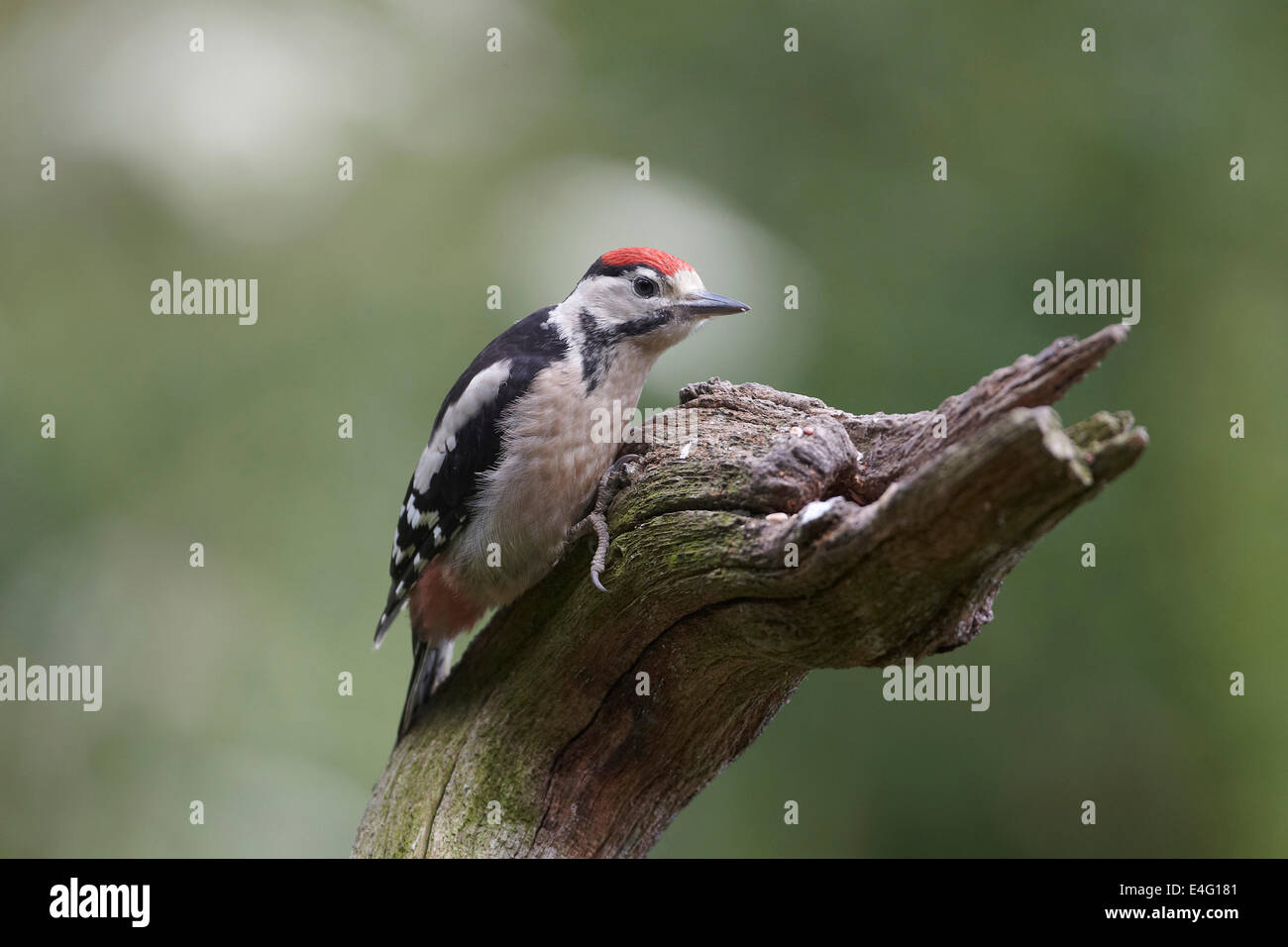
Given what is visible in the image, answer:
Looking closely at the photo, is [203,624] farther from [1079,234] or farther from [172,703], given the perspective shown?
[1079,234]

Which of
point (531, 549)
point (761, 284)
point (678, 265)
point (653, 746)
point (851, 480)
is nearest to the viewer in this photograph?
point (851, 480)

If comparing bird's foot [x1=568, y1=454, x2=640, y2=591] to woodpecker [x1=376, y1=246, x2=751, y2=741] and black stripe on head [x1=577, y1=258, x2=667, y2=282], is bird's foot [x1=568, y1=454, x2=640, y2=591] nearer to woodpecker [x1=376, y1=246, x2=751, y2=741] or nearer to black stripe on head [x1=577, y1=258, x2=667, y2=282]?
woodpecker [x1=376, y1=246, x2=751, y2=741]

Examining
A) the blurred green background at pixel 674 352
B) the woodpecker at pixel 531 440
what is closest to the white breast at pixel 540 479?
the woodpecker at pixel 531 440

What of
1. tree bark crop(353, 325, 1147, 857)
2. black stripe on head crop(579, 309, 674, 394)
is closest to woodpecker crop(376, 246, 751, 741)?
black stripe on head crop(579, 309, 674, 394)

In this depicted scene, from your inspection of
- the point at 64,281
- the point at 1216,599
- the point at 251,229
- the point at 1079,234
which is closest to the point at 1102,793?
the point at 1216,599

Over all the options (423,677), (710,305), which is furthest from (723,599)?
(423,677)

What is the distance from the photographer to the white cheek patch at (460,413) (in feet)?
9.76

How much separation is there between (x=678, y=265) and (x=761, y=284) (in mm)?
1086

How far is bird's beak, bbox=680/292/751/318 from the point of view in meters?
2.96

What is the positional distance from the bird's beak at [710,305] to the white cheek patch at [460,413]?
0.52m

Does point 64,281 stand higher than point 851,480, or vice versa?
point 64,281

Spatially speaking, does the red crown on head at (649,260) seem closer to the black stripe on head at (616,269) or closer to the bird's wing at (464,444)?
the black stripe on head at (616,269)
